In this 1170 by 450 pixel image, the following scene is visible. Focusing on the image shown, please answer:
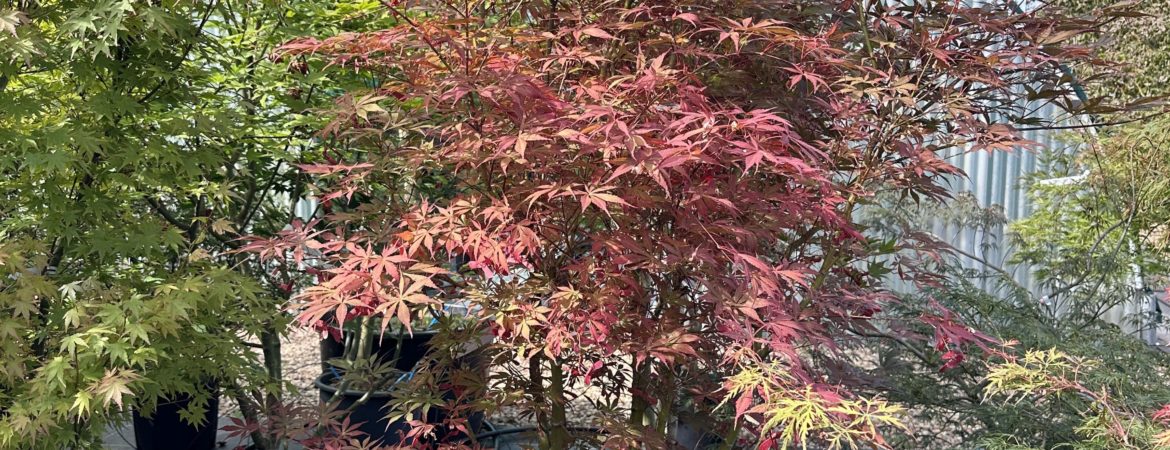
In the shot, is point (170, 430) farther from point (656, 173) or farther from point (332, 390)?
point (656, 173)

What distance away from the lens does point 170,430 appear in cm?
343

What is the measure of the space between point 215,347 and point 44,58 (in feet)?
2.71

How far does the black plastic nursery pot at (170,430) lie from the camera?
3.36 meters

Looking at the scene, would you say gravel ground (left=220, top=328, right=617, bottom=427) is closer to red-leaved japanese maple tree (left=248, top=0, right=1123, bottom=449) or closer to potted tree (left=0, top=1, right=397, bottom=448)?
potted tree (left=0, top=1, right=397, bottom=448)

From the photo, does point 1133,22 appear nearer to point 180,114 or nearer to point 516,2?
point 516,2

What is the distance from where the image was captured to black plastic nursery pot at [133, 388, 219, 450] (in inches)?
132

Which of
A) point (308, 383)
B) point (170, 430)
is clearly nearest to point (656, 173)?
point (170, 430)

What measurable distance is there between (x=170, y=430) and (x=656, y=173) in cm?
269

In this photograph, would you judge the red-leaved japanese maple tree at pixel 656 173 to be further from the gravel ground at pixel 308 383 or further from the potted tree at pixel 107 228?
the gravel ground at pixel 308 383

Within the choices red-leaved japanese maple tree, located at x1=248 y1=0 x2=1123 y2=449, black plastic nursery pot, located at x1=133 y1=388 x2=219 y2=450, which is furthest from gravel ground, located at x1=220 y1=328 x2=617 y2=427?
red-leaved japanese maple tree, located at x1=248 y1=0 x2=1123 y2=449

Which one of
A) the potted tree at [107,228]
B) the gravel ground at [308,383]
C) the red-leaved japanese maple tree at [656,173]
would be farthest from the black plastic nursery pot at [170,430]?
the red-leaved japanese maple tree at [656,173]

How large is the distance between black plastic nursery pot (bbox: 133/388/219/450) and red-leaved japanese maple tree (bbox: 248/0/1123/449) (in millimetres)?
1705

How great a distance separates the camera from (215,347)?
233cm

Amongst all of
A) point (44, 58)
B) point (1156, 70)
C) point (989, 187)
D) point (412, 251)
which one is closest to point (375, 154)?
point (412, 251)
